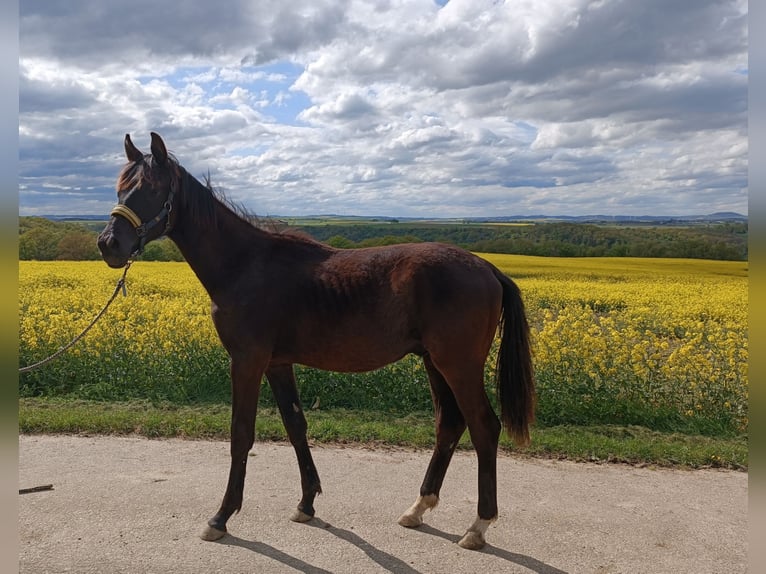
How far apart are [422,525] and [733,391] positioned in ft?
15.7

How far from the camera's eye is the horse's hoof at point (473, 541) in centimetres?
398

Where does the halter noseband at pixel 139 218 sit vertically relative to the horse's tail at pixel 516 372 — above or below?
above

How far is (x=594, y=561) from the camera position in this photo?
3766mm

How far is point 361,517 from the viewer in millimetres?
4430

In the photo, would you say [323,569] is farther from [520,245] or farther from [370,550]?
[520,245]

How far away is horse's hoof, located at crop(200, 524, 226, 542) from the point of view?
13.3 ft

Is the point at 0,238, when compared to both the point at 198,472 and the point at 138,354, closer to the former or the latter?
the point at 198,472

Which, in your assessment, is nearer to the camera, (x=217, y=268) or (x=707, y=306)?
(x=217, y=268)

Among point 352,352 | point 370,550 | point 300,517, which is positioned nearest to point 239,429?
point 300,517

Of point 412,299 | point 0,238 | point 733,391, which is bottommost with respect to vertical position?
point 733,391

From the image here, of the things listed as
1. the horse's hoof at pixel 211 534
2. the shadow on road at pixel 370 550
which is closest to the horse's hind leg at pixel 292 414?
the shadow on road at pixel 370 550

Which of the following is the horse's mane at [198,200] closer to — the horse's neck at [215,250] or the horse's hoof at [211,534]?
the horse's neck at [215,250]

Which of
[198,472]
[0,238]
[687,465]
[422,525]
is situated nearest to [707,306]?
[687,465]

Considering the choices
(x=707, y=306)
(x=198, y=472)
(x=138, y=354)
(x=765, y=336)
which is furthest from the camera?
(x=707, y=306)
